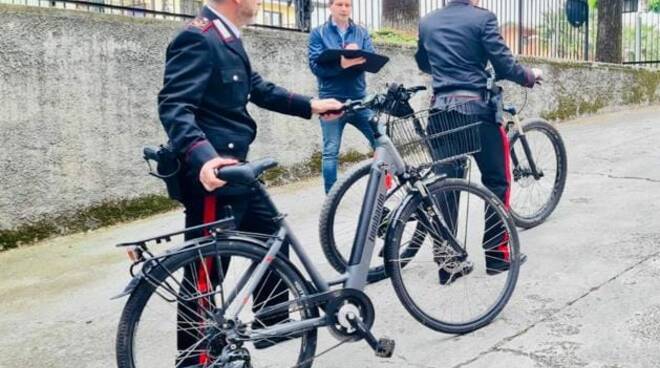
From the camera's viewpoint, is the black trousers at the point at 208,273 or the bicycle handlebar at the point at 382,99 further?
the bicycle handlebar at the point at 382,99

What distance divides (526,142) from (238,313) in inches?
126

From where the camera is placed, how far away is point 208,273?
119 inches

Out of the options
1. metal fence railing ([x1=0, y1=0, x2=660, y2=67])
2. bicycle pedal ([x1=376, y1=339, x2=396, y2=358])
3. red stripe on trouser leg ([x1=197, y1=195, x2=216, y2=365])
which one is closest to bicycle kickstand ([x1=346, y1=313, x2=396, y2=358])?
bicycle pedal ([x1=376, y1=339, x2=396, y2=358])

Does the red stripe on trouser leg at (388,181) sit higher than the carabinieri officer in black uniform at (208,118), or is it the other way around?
the carabinieri officer in black uniform at (208,118)

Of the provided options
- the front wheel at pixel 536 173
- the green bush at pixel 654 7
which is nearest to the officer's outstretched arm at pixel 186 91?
the front wheel at pixel 536 173

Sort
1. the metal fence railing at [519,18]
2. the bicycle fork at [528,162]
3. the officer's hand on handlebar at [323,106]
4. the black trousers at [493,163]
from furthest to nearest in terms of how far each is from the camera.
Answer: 1. the metal fence railing at [519,18]
2. the bicycle fork at [528,162]
3. the black trousers at [493,163]
4. the officer's hand on handlebar at [323,106]

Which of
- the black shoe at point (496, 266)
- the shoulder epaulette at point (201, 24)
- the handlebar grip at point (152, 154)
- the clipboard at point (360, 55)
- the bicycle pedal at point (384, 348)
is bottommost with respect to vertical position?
the bicycle pedal at point (384, 348)

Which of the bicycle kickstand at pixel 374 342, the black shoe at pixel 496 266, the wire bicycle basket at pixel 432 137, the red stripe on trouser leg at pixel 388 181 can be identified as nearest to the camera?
the bicycle kickstand at pixel 374 342

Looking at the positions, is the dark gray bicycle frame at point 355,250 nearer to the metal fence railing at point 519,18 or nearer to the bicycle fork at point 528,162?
the bicycle fork at point 528,162

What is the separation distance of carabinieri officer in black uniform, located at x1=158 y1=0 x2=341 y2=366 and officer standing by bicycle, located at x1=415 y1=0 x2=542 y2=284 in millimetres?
1865

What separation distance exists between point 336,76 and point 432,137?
220cm

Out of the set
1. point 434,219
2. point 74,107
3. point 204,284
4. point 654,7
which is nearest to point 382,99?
point 434,219

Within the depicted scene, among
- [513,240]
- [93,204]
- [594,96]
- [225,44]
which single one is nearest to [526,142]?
[513,240]

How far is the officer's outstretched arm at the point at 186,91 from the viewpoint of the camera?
9.70ft
